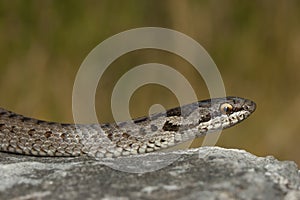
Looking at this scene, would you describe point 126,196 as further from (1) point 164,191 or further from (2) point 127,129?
(2) point 127,129

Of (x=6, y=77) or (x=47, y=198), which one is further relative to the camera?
(x=6, y=77)

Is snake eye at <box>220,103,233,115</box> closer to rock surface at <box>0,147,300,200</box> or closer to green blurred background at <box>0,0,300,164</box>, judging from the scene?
rock surface at <box>0,147,300,200</box>

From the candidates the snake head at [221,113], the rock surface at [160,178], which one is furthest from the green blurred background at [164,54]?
the rock surface at [160,178]

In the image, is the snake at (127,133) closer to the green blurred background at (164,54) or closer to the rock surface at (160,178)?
the rock surface at (160,178)

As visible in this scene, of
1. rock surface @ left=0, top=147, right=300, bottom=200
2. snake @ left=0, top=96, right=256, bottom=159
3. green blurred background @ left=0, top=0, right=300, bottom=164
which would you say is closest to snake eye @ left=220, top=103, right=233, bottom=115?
snake @ left=0, top=96, right=256, bottom=159

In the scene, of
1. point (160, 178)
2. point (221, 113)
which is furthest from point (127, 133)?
point (160, 178)

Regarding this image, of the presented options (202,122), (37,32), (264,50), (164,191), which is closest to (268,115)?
(264,50)

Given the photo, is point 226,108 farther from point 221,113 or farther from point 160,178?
point 160,178
